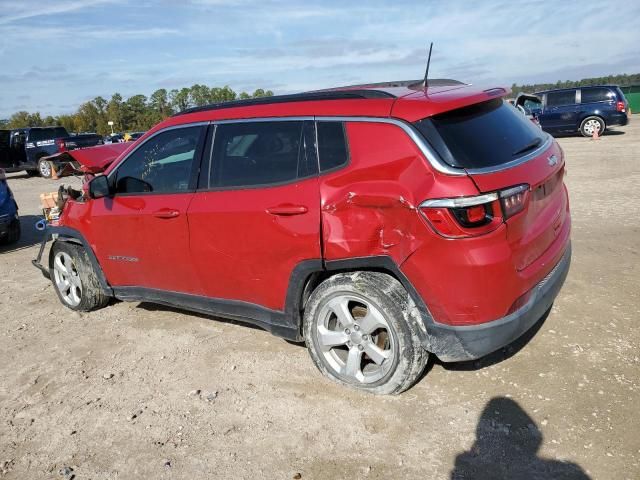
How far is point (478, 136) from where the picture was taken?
9.68 ft

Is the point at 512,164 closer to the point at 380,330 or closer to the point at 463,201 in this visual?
the point at 463,201

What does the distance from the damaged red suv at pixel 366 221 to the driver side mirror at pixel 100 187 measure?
307 millimetres

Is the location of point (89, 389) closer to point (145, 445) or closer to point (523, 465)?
point (145, 445)

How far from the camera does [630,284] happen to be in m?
4.56

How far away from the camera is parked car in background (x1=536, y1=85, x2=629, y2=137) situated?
18.1 meters

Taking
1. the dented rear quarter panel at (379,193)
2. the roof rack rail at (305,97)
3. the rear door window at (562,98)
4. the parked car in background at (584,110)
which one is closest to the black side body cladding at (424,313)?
the dented rear quarter panel at (379,193)

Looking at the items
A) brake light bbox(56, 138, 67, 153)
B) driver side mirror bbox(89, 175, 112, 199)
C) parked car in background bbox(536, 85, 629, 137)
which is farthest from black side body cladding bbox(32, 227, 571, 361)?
brake light bbox(56, 138, 67, 153)

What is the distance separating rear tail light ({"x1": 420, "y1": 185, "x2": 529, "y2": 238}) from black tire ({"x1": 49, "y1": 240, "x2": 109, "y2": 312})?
3381 mm

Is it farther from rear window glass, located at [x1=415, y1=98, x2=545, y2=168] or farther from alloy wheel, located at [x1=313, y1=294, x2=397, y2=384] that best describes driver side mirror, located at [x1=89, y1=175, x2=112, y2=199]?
rear window glass, located at [x1=415, y1=98, x2=545, y2=168]

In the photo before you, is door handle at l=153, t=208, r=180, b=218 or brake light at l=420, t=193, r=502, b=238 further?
door handle at l=153, t=208, r=180, b=218

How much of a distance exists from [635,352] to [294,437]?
230 cm

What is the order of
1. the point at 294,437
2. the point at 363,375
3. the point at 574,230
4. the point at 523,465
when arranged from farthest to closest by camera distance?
the point at 574,230 < the point at 363,375 < the point at 294,437 < the point at 523,465

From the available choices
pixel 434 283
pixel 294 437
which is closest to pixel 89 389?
pixel 294 437

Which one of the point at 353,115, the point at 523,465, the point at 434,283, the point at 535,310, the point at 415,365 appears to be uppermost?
the point at 353,115
